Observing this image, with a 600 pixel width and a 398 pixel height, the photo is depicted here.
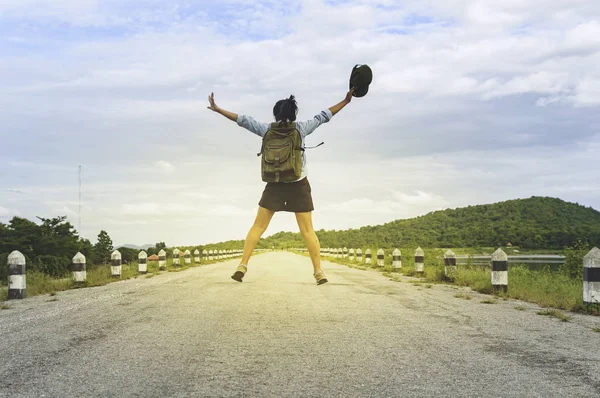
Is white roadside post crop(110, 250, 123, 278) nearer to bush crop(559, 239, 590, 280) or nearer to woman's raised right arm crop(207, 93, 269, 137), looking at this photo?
woman's raised right arm crop(207, 93, 269, 137)

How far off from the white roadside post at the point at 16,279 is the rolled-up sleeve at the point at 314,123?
627cm

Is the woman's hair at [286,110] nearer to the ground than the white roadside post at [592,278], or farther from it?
farther from it

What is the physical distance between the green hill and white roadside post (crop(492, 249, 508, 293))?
97.5 ft

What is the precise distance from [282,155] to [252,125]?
0.70m

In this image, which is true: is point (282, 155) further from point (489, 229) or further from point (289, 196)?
point (489, 229)

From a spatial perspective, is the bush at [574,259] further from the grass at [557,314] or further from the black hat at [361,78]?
the black hat at [361,78]

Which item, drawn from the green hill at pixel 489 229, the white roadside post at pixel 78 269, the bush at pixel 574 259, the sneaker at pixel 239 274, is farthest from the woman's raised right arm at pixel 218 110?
the green hill at pixel 489 229

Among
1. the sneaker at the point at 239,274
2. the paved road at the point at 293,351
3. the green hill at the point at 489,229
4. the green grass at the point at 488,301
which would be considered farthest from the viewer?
the green hill at the point at 489,229

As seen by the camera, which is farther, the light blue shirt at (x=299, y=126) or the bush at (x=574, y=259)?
the bush at (x=574, y=259)

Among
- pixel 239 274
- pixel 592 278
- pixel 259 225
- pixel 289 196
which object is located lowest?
pixel 592 278

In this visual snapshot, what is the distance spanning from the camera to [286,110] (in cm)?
740

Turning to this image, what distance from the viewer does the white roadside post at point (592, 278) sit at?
782 cm

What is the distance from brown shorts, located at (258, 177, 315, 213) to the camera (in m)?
7.55

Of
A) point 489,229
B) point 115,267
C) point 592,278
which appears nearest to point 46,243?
point 115,267
